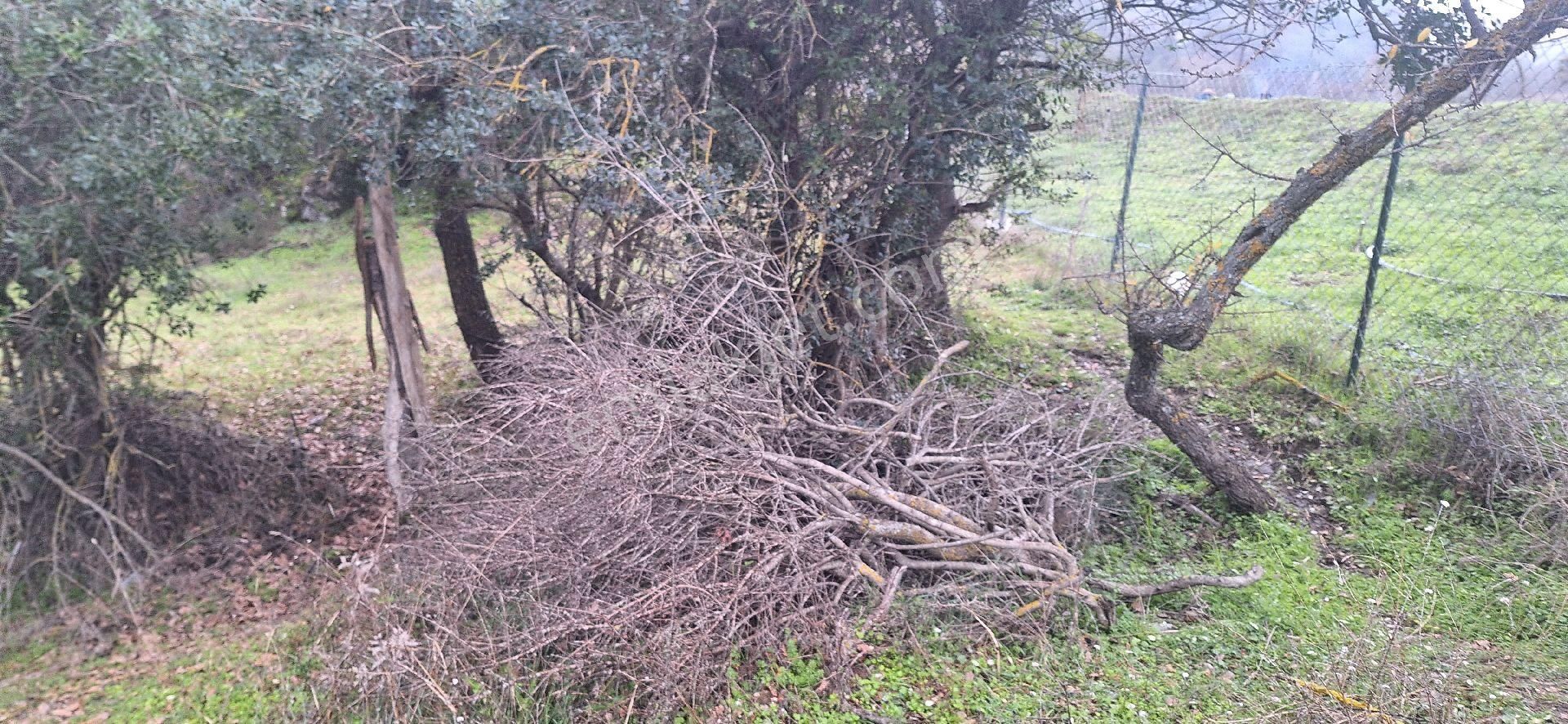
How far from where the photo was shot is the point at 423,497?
5.45m

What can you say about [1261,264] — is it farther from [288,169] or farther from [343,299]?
[343,299]

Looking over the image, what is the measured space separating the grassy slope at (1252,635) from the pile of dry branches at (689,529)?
237mm

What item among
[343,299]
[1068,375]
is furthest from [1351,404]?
[343,299]

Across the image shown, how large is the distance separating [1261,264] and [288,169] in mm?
7244

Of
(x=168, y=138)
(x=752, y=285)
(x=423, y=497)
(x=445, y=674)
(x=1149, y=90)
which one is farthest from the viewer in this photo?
(x=1149, y=90)

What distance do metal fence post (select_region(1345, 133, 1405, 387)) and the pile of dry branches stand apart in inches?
93.1

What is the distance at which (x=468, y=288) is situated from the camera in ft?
24.6

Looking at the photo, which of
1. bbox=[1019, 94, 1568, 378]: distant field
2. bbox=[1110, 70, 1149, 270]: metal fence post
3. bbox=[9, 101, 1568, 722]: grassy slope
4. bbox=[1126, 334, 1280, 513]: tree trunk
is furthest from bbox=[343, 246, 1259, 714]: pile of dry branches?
bbox=[1110, 70, 1149, 270]: metal fence post

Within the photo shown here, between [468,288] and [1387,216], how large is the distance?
6.27m

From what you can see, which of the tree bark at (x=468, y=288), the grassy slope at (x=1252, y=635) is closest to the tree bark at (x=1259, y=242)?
the grassy slope at (x=1252, y=635)

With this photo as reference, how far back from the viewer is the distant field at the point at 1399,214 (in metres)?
5.80

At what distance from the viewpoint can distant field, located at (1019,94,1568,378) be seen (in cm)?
580

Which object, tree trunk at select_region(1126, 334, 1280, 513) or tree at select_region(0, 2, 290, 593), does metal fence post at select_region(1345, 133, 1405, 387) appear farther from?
tree at select_region(0, 2, 290, 593)

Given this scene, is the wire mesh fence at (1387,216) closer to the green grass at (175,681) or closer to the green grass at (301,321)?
the green grass at (175,681)
